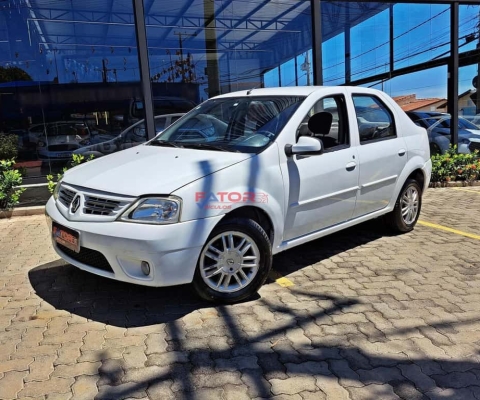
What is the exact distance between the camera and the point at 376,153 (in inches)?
183

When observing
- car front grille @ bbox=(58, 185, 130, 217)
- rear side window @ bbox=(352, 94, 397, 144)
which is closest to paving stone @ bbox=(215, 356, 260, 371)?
car front grille @ bbox=(58, 185, 130, 217)

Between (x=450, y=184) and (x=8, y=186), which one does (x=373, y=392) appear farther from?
(x=450, y=184)

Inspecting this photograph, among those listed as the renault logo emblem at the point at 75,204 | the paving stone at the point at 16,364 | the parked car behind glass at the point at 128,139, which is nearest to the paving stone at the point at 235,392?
the paving stone at the point at 16,364

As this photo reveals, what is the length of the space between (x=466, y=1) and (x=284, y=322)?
9.80 m

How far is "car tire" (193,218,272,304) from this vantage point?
3.38m

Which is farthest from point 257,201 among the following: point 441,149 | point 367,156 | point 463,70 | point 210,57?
point 463,70

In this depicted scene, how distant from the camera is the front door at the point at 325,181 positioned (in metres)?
3.85

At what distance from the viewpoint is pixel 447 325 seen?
3.22m

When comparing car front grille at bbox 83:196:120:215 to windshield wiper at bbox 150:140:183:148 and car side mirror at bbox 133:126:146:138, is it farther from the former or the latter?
car side mirror at bbox 133:126:146:138

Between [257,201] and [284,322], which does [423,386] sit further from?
[257,201]

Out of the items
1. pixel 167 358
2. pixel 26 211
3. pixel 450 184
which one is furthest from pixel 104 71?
pixel 167 358

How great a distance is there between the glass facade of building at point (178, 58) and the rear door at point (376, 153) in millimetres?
4143

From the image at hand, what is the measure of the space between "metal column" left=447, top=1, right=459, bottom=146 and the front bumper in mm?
8766

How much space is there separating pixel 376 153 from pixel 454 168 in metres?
5.58
